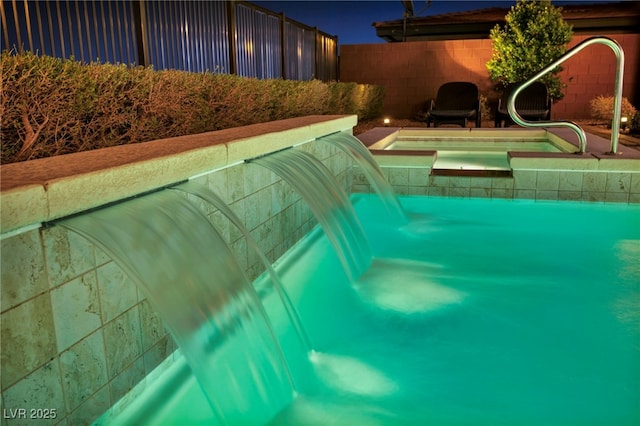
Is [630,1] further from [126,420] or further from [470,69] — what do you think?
[126,420]

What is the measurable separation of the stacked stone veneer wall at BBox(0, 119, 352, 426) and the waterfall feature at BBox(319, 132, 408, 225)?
9.09 feet

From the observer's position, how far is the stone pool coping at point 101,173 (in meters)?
1.40

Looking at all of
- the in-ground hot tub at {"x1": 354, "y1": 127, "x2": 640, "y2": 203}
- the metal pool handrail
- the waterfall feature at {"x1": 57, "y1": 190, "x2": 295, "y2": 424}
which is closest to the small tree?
the in-ground hot tub at {"x1": 354, "y1": 127, "x2": 640, "y2": 203}

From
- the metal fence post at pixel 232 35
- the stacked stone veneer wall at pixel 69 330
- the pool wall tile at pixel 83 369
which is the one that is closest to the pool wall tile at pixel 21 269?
the stacked stone veneer wall at pixel 69 330

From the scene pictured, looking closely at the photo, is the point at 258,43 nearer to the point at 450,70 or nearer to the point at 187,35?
the point at 187,35

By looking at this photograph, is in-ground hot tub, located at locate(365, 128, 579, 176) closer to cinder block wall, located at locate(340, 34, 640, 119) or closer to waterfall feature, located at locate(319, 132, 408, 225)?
waterfall feature, located at locate(319, 132, 408, 225)

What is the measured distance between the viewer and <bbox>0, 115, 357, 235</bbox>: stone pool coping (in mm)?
A: 1402

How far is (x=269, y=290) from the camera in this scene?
3.07 meters

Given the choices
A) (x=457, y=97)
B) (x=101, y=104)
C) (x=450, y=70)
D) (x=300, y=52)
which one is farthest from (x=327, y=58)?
(x=101, y=104)

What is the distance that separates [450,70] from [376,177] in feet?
28.8

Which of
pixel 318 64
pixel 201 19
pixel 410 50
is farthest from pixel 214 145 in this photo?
pixel 410 50

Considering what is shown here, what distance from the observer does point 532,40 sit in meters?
10.9

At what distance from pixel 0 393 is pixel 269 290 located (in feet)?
5.76

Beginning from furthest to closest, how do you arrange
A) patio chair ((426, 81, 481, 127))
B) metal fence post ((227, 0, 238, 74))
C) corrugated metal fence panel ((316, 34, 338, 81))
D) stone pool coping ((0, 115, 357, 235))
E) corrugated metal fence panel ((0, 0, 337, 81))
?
1. corrugated metal fence panel ((316, 34, 338, 81))
2. patio chair ((426, 81, 481, 127))
3. metal fence post ((227, 0, 238, 74))
4. corrugated metal fence panel ((0, 0, 337, 81))
5. stone pool coping ((0, 115, 357, 235))
